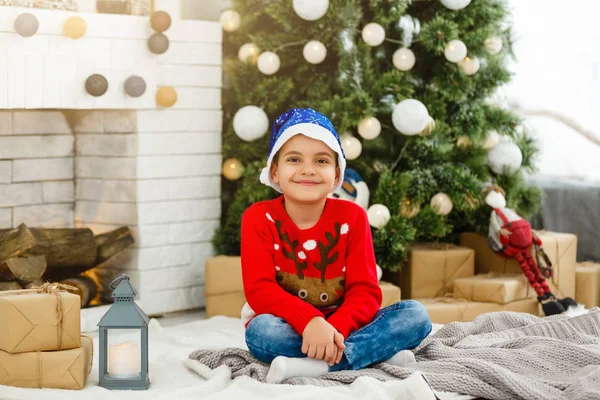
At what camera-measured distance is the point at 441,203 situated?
11.4 feet

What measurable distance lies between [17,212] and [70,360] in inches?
52.0

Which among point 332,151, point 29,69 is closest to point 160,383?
point 332,151

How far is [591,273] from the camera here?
362 centimetres

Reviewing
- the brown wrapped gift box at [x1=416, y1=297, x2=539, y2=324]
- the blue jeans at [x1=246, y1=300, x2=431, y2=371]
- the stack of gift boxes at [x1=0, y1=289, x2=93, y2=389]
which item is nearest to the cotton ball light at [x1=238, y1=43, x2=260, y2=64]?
the brown wrapped gift box at [x1=416, y1=297, x2=539, y2=324]

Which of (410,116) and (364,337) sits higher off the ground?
(410,116)

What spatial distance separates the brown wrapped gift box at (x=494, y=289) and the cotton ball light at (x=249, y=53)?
1159 mm

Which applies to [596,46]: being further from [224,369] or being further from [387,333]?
[224,369]

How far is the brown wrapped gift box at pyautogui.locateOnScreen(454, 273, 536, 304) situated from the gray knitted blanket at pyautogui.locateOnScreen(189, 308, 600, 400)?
23.4 inches

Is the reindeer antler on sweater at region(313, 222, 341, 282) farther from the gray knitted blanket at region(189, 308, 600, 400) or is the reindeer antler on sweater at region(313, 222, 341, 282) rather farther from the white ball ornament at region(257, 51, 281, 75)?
the white ball ornament at region(257, 51, 281, 75)

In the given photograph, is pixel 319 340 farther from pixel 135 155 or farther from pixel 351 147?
pixel 135 155

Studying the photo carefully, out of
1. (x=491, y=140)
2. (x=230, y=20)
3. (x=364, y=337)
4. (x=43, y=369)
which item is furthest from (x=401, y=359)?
(x=230, y=20)

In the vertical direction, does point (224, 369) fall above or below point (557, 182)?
below

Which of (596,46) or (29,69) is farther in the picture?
(596,46)

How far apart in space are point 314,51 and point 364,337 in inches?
56.4
